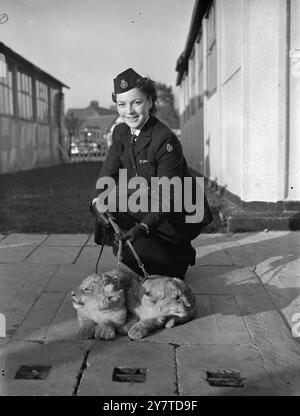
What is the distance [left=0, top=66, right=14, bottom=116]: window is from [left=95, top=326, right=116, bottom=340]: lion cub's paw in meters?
17.3

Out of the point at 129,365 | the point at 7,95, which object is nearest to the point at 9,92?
the point at 7,95

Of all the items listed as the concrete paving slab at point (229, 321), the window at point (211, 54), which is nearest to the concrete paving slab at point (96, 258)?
the concrete paving slab at point (229, 321)

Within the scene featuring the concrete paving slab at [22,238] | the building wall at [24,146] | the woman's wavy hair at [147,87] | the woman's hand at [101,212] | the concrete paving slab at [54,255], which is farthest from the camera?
the building wall at [24,146]

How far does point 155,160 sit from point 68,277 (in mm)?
1362

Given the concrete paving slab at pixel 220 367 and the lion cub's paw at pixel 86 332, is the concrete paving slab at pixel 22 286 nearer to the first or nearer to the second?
the lion cub's paw at pixel 86 332

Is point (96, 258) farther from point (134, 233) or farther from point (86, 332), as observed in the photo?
point (86, 332)

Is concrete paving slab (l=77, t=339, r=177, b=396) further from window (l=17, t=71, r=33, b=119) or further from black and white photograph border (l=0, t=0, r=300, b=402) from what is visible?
window (l=17, t=71, r=33, b=119)

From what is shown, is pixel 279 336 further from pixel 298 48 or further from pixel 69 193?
pixel 69 193

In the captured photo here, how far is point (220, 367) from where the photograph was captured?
8.68 feet

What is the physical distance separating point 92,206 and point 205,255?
190 cm

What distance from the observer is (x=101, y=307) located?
120 inches

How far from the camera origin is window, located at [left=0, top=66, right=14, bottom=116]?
19.3 metres

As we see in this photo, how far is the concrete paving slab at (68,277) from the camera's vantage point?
4.06 m

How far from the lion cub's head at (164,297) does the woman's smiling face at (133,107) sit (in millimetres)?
1135
